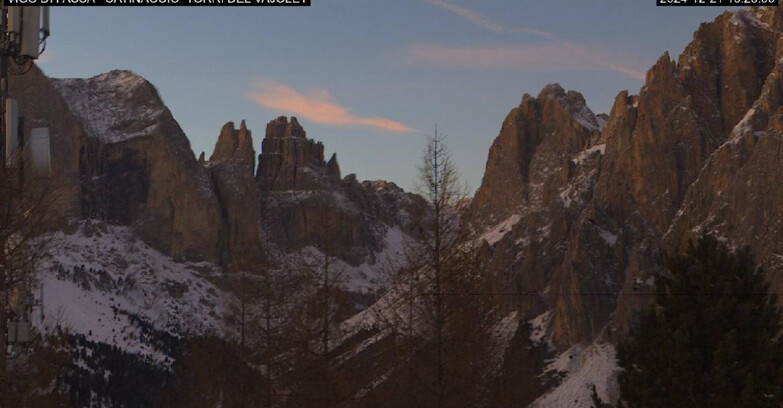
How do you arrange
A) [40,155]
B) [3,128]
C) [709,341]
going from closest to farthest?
[3,128], [40,155], [709,341]

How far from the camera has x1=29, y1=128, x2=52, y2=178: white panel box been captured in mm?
22297

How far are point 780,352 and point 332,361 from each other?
13.4m

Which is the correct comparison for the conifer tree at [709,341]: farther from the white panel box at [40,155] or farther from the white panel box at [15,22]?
the white panel box at [15,22]

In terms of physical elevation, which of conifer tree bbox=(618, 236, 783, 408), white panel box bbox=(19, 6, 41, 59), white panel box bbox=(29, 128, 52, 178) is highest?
white panel box bbox=(19, 6, 41, 59)

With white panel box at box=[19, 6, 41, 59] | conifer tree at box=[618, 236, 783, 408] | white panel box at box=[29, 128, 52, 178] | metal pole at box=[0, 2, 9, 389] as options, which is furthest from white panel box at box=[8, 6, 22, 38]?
conifer tree at box=[618, 236, 783, 408]

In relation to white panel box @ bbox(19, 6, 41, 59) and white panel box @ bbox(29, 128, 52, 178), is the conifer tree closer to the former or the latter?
white panel box @ bbox(29, 128, 52, 178)

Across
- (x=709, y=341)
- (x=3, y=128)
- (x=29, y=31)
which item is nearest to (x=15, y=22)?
(x=29, y=31)

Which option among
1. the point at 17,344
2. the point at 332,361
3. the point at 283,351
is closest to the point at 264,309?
the point at 283,351

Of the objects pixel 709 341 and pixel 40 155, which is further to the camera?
pixel 709 341

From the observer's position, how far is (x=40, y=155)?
73.6 feet

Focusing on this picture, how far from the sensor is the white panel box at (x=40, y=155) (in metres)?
22.3

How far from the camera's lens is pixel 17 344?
2180 centimetres

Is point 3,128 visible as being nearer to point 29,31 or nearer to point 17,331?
point 29,31

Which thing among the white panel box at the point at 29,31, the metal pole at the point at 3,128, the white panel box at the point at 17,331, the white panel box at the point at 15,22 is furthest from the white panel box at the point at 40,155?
the white panel box at the point at 17,331
